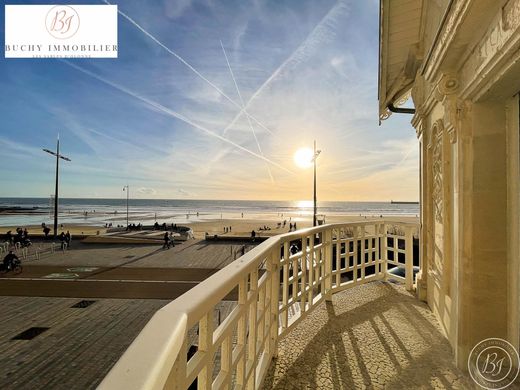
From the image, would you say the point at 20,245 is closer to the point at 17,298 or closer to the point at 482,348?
the point at 17,298

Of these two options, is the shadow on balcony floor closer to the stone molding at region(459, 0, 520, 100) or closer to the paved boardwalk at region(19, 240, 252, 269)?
the stone molding at region(459, 0, 520, 100)

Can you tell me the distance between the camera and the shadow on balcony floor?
2578 mm

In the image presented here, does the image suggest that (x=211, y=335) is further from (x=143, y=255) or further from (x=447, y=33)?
(x=143, y=255)

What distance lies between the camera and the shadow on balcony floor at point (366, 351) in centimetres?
258

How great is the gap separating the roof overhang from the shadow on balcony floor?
4415mm

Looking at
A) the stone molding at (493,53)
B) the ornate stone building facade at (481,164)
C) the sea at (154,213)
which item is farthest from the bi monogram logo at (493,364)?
the sea at (154,213)

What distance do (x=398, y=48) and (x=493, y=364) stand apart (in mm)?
5068

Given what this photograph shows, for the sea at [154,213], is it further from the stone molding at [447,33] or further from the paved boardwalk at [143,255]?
the stone molding at [447,33]

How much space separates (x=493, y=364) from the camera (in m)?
2.57

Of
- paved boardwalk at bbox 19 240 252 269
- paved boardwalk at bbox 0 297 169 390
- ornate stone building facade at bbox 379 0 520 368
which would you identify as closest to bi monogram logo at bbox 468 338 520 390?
ornate stone building facade at bbox 379 0 520 368

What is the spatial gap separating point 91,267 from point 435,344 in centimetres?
1537

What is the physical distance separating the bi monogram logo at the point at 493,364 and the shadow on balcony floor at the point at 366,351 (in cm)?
14

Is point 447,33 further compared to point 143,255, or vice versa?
point 143,255

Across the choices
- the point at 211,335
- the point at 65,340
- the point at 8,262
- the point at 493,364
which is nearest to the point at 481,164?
the point at 493,364
